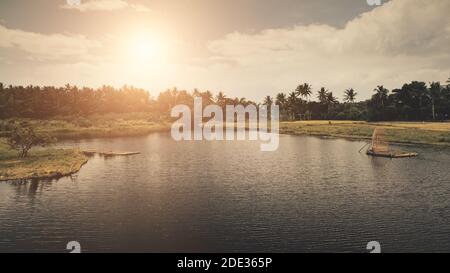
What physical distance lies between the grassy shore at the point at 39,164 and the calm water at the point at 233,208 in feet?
9.58

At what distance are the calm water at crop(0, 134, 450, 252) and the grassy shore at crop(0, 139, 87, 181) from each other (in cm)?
292

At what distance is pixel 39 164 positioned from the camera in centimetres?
5822

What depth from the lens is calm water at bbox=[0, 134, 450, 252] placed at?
100 ft

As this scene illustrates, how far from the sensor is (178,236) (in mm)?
31562

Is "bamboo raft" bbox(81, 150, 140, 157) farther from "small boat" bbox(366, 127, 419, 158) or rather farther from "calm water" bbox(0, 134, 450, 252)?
"small boat" bbox(366, 127, 419, 158)

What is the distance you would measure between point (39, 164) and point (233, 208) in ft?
112

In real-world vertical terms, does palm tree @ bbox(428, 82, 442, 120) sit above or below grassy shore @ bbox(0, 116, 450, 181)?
above

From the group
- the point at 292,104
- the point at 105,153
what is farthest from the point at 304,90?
the point at 105,153

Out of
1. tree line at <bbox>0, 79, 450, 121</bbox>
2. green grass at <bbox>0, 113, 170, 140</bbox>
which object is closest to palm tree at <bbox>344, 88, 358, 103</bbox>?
tree line at <bbox>0, 79, 450, 121</bbox>

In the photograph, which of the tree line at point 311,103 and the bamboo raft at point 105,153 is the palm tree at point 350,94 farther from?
the bamboo raft at point 105,153

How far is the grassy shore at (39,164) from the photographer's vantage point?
2095 inches

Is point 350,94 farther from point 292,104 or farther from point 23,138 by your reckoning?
point 23,138

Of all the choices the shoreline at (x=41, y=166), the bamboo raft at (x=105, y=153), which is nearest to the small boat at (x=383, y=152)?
the bamboo raft at (x=105, y=153)
